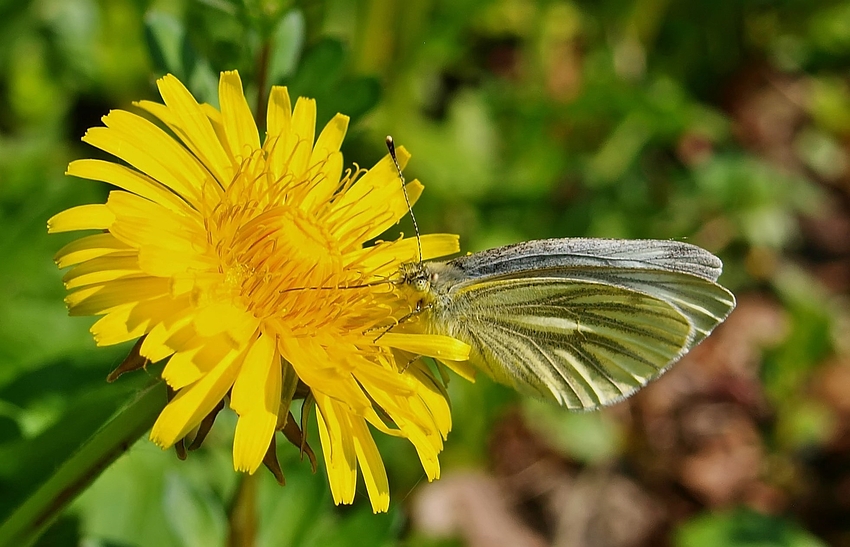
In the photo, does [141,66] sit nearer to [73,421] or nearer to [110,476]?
[110,476]

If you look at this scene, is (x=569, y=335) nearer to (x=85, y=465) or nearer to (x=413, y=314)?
(x=413, y=314)

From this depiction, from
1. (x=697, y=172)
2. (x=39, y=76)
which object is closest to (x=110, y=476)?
(x=39, y=76)

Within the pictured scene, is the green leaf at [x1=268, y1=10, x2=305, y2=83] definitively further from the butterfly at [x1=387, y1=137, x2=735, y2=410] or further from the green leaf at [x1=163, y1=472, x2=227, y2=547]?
the green leaf at [x1=163, y1=472, x2=227, y2=547]

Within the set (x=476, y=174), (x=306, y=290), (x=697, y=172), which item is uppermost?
(x=306, y=290)

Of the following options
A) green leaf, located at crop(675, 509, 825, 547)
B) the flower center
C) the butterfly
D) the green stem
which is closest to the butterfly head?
the butterfly

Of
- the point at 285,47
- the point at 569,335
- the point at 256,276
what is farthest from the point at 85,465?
the point at 569,335

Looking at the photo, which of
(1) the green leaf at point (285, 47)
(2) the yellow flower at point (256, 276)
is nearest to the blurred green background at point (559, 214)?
(1) the green leaf at point (285, 47)
